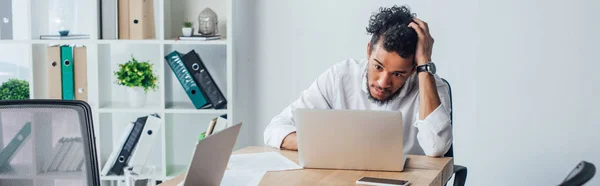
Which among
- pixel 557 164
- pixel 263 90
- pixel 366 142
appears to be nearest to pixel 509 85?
pixel 557 164

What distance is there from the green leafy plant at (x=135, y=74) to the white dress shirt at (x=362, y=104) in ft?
3.65

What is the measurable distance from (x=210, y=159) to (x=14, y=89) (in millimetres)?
2554

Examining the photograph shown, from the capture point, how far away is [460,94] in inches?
147

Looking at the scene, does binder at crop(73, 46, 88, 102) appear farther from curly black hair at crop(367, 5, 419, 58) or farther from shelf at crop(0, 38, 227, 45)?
curly black hair at crop(367, 5, 419, 58)

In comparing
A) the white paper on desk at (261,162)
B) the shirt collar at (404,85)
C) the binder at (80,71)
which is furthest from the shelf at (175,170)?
the white paper on desk at (261,162)

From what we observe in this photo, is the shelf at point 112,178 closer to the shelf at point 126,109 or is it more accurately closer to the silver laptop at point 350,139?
the shelf at point 126,109

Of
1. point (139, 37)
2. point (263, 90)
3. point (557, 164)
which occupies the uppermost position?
point (139, 37)

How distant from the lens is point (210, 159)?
1.82m

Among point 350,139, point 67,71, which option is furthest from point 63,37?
point 350,139

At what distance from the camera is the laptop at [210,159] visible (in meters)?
1.73

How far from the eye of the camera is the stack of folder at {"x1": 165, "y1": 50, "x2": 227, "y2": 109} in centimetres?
371

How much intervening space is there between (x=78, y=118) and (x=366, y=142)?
0.87 metres

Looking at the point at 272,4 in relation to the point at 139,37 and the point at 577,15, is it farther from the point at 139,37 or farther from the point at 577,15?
the point at 577,15

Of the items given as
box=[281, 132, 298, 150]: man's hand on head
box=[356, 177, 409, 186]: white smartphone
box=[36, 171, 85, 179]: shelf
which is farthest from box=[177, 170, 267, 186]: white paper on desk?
box=[36, 171, 85, 179]: shelf
